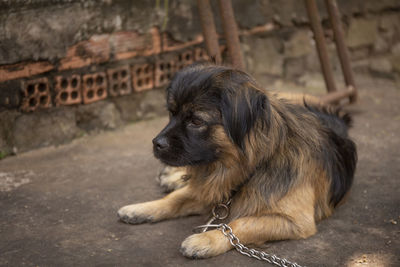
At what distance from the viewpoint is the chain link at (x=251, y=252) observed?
3.29 m

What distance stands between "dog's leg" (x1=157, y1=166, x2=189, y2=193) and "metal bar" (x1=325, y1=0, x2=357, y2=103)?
9.13ft

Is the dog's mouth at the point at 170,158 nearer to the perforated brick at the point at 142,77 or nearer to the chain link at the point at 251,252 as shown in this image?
the chain link at the point at 251,252

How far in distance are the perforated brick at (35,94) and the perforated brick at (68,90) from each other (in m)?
0.11

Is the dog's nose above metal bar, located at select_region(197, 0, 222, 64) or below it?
below

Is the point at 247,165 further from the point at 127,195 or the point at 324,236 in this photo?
the point at 127,195

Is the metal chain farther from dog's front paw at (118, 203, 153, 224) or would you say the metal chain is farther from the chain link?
dog's front paw at (118, 203, 153, 224)

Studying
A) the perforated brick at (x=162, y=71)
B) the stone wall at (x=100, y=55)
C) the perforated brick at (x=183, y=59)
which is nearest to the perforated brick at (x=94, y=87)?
the stone wall at (x=100, y=55)

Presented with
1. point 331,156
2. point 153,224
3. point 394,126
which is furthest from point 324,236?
point 394,126

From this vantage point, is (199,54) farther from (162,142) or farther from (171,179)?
(162,142)

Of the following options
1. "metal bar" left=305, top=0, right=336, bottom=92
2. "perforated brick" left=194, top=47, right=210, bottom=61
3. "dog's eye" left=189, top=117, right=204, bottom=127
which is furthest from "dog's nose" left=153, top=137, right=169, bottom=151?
"metal bar" left=305, top=0, right=336, bottom=92

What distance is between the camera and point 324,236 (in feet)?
12.1

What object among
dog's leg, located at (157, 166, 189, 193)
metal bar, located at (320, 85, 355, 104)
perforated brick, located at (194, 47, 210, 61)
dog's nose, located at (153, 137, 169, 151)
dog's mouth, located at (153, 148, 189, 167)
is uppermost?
perforated brick, located at (194, 47, 210, 61)

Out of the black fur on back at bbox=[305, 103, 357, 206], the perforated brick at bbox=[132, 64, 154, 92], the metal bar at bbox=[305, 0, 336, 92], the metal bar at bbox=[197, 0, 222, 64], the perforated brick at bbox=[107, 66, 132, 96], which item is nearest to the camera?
the black fur on back at bbox=[305, 103, 357, 206]

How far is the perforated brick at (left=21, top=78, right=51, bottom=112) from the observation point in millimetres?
5023
